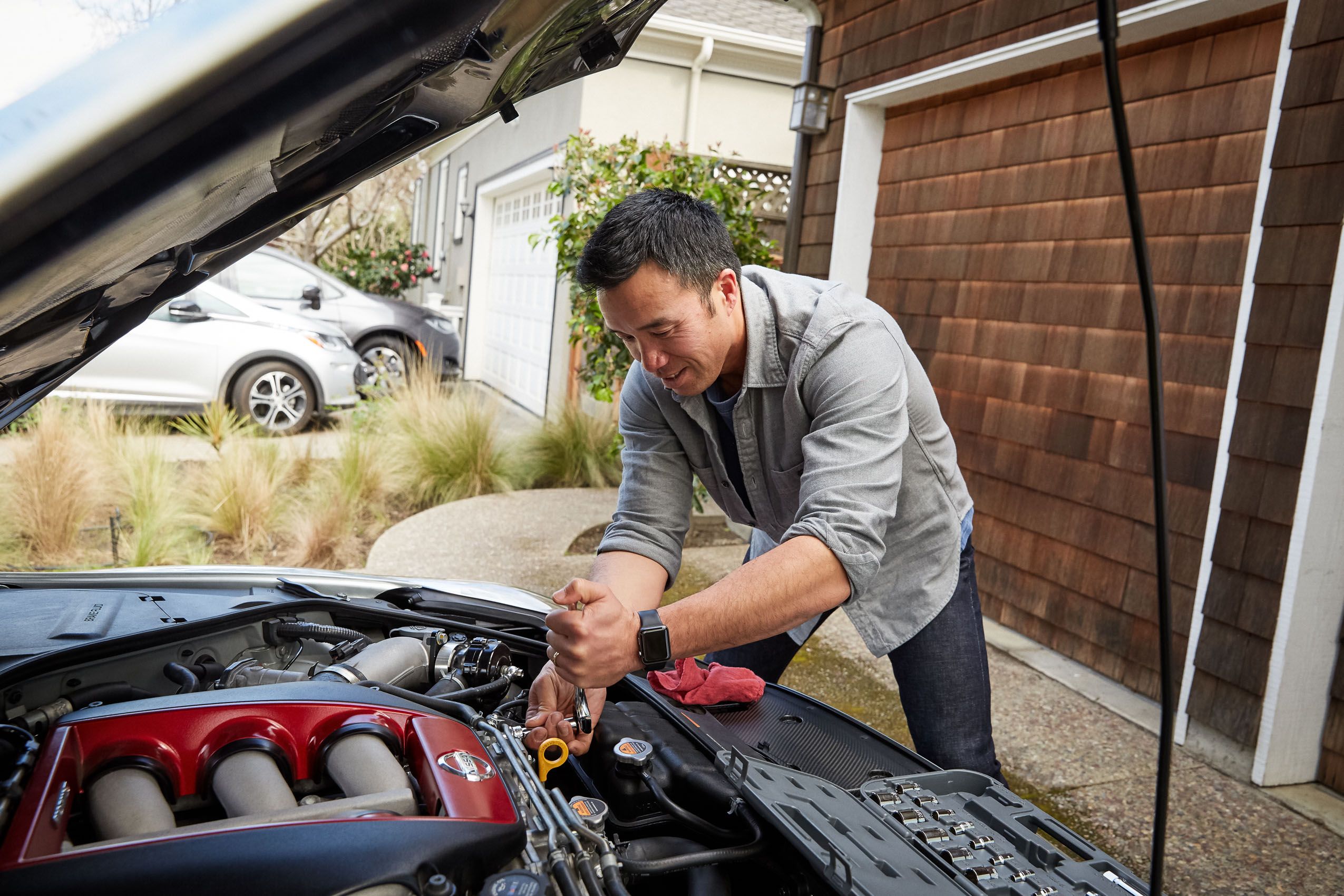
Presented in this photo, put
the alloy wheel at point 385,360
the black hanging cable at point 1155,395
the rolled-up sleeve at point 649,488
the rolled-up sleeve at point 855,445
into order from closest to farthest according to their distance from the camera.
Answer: the black hanging cable at point 1155,395
the rolled-up sleeve at point 855,445
the rolled-up sleeve at point 649,488
the alloy wheel at point 385,360

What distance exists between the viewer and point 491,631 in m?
1.95

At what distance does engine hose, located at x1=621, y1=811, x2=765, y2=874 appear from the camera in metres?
1.22

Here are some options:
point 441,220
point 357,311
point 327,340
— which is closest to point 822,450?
point 327,340

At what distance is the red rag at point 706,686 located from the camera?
1.79 meters

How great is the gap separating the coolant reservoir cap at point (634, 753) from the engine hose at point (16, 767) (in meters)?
0.75

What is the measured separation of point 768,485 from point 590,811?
1106mm

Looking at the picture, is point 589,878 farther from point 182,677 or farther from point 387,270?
point 387,270

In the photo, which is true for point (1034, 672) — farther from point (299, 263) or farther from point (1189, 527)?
point (299, 263)

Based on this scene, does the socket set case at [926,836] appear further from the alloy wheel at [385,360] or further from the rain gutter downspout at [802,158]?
the alloy wheel at [385,360]

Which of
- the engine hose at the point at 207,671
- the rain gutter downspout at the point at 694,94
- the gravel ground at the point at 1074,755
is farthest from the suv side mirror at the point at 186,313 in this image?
the engine hose at the point at 207,671

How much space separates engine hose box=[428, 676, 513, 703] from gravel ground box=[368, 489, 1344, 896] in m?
2.04

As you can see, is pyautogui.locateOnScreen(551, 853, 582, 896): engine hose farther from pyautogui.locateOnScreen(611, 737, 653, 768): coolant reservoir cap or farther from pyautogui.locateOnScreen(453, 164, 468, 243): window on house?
pyautogui.locateOnScreen(453, 164, 468, 243): window on house

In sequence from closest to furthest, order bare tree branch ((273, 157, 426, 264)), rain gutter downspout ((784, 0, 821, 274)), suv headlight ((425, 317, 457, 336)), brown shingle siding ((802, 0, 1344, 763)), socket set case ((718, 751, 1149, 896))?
socket set case ((718, 751, 1149, 896)), brown shingle siding ((802, 0, 1344, 763)), rain gutter downspout ((784, 0, 821, 274)), suv headlight ((425, 317, 457, 336)), bare tree branch ((273, 157, 426, 264))

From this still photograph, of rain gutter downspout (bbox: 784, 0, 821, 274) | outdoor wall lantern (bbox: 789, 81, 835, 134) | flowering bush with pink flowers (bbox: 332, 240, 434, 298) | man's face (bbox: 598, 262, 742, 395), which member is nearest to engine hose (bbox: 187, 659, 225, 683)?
man's face (bbox: 598, 262, 742, 395)
